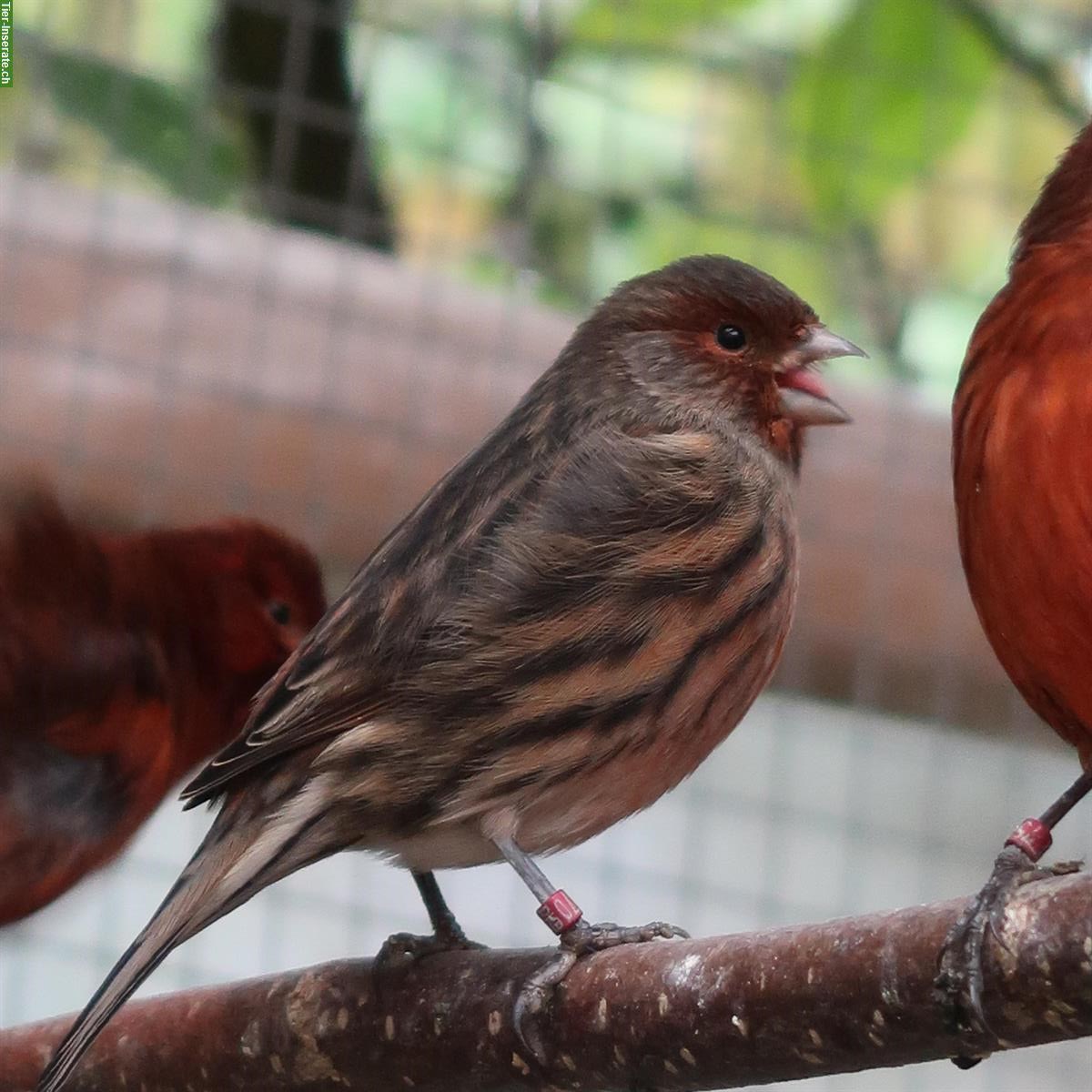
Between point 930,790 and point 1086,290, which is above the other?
point 1086,290

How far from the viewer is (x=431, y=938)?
2.02 metres

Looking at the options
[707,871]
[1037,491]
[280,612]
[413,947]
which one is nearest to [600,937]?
[413,947]

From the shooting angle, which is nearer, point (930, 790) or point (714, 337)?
point (714, 337)

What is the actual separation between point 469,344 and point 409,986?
3.09ft

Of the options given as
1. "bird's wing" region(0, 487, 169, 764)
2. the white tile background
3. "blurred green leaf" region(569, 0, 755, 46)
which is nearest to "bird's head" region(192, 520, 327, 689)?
"bird's wing" region(0, 487, 169, 764)

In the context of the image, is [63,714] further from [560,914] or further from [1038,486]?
[1038,486]

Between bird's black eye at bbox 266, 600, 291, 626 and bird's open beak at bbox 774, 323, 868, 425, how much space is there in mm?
891

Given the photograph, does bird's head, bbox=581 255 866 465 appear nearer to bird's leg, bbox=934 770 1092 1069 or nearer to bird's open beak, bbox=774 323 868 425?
bird's open beak, bbox=774 323 868 425

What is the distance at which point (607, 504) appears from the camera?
204 centimetres

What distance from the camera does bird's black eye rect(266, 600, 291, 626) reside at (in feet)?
9.46

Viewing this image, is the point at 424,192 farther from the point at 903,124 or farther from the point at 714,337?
→ the point at 714,337

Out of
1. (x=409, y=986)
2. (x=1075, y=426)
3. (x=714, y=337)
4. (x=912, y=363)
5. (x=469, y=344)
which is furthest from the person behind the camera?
(x=912, y=363)

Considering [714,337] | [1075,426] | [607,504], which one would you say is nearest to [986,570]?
[1075,426]

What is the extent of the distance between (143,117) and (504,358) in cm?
65
